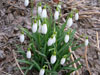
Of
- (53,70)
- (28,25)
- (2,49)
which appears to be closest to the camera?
(53,70)

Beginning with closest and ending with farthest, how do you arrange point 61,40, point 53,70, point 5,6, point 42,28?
point 42,28, point 53,70, point 61,40, point 5,6

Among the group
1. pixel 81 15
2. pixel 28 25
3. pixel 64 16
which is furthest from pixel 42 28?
pixel 81 15

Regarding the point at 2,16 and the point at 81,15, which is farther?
the point at 81,15

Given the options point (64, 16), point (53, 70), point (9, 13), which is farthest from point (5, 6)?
point (53, 70)

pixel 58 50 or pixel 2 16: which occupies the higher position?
pixel 2 16

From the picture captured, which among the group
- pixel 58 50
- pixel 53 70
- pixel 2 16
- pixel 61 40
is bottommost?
pixel 53 70

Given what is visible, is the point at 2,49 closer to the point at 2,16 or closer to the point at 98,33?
→ the point at 2,16
